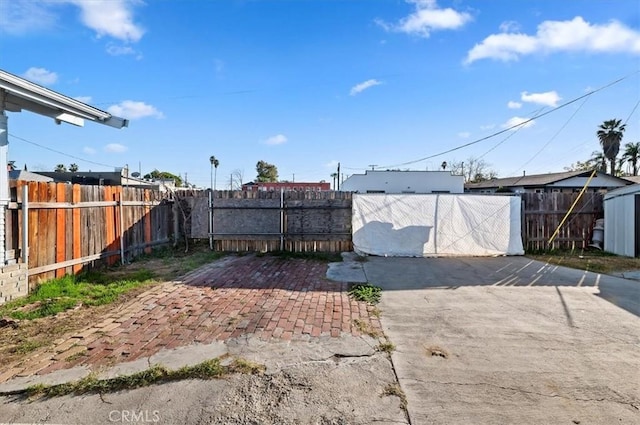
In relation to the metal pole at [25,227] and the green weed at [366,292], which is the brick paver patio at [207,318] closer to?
the green weed at [366,292]

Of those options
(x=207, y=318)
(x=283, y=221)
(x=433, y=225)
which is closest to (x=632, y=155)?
(x=433, y=225)

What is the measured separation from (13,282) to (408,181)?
24.6 metres

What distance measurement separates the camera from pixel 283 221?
897cm

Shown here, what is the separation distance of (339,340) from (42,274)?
490 centimetres

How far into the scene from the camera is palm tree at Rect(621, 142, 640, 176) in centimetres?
3375

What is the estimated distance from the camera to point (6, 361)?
287 cm

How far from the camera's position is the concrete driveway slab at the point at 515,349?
2246 mm

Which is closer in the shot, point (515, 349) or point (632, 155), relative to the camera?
point (515, 349)

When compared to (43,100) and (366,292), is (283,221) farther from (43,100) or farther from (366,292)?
(43,100)

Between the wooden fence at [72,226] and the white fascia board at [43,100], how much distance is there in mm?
1349

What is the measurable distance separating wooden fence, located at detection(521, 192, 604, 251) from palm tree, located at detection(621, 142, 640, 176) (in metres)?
34.9

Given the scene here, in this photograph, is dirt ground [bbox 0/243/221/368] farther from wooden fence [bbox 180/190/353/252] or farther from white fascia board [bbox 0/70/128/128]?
white fascia board [bbox 0/70/128/128]

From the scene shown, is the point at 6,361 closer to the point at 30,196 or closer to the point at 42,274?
the point at 42,274

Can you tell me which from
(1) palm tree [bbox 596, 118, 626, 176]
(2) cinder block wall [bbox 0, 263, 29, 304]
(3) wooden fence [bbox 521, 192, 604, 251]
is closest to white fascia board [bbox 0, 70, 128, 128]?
(2) cinder block wall [bbox 0, 263, 29, 304]
